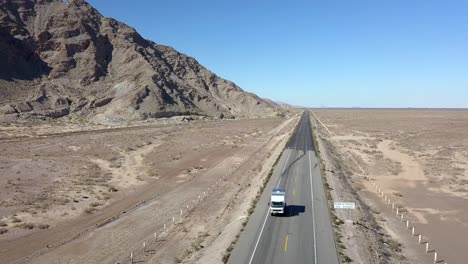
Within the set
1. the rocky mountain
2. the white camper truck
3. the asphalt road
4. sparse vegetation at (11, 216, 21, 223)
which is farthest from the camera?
the rocky mountain

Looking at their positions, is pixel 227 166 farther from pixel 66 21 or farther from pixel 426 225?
pixel 66 21

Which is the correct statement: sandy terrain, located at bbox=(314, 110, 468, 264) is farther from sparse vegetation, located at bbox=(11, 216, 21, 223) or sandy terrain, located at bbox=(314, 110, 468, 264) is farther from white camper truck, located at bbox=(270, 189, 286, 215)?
sparse vegetation, located at bbox=(11, 216, 21, 223)

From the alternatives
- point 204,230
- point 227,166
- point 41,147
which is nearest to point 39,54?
point 41,147

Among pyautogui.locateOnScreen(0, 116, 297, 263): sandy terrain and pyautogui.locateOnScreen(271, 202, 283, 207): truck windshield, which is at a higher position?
pyautogui.locateOnScreen(271, 202, 283, 207): truck windshield

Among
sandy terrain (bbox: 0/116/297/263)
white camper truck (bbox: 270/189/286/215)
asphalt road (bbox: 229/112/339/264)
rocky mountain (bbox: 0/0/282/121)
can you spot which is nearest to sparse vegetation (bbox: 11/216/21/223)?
sandy terrain (bbox: 0/116/297/263)

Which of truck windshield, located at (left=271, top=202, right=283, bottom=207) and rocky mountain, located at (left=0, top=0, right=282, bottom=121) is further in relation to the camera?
rocky mountain, located at (left=0, top=0, right=282, bottom=121)

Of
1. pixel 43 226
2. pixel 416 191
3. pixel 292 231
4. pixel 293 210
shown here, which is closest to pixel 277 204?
pixel 293 210

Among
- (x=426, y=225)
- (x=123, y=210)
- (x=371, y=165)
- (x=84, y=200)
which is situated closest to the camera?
(x=426, y=225)

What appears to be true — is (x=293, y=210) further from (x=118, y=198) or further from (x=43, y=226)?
(x=43, y=226)

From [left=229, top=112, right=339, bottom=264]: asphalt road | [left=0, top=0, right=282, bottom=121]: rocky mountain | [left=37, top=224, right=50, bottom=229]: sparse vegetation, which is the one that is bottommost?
[left=37, top=224, right=50, bottom=229]: sparse vegetation
